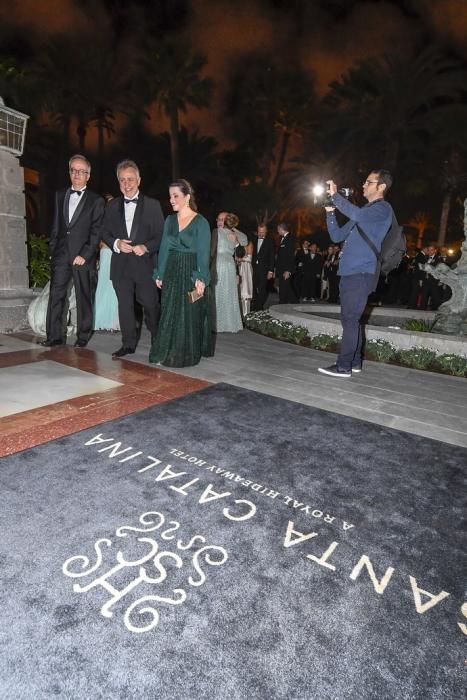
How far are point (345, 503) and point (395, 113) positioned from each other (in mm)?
26109

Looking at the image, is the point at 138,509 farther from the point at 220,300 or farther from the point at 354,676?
the point at 220,300

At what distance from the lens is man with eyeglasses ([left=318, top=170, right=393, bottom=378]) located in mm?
4441

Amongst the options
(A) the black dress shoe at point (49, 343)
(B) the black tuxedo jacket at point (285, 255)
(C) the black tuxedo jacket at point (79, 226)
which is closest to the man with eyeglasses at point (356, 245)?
(C) the black tuxedo jacket at point (79, 226)

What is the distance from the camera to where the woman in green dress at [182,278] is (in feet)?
16.0

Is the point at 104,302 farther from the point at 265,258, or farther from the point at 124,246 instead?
the point at 265,258

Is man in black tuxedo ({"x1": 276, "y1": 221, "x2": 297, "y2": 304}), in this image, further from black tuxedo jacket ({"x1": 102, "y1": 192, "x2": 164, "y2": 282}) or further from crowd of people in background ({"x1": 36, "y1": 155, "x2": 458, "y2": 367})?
black tuxedo jacket ({"x1": 102, "y1": 192, "x2": 164, "y2": 282})

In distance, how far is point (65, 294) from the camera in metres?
5.75

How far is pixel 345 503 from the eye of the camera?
2.39m

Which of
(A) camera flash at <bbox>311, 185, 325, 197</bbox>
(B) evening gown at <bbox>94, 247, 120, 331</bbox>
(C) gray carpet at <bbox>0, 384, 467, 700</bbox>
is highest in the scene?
(A) camera flash at <bbox>311, 185, 325, 197</bbox>

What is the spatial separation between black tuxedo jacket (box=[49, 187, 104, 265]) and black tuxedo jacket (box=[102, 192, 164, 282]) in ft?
0.86

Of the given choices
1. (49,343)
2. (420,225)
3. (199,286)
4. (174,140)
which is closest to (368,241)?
(199,286)

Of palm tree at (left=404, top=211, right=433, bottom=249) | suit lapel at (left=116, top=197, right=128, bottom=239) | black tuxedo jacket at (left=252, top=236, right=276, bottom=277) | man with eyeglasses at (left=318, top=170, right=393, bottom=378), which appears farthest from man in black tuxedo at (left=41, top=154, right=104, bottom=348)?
palm tree at (left=404, top=211, right=433, bottom=249)

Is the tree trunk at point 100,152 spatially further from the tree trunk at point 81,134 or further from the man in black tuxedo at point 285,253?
the man in black tuxedo at point 285,253

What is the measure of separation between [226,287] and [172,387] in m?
3.62
